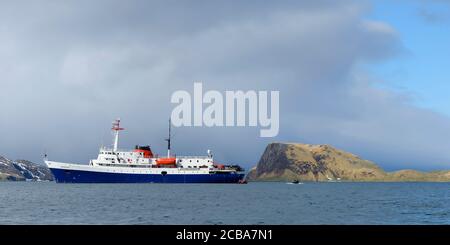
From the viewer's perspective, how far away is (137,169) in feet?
570

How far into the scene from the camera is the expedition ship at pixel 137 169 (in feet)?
561

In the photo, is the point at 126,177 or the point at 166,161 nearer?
the point at 126,177

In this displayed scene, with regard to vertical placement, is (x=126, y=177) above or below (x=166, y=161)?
below

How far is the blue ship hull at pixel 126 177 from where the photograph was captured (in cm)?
17075

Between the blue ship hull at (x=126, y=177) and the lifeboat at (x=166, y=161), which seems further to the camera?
the lifeboat at (x=166, y=161)

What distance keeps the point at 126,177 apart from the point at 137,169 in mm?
4782

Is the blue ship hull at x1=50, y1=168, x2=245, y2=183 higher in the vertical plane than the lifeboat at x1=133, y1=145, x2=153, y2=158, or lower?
lower

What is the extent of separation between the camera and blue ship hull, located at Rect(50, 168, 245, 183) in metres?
171

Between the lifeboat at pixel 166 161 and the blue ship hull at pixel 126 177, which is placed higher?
the lifeboat at pixel 166 161
